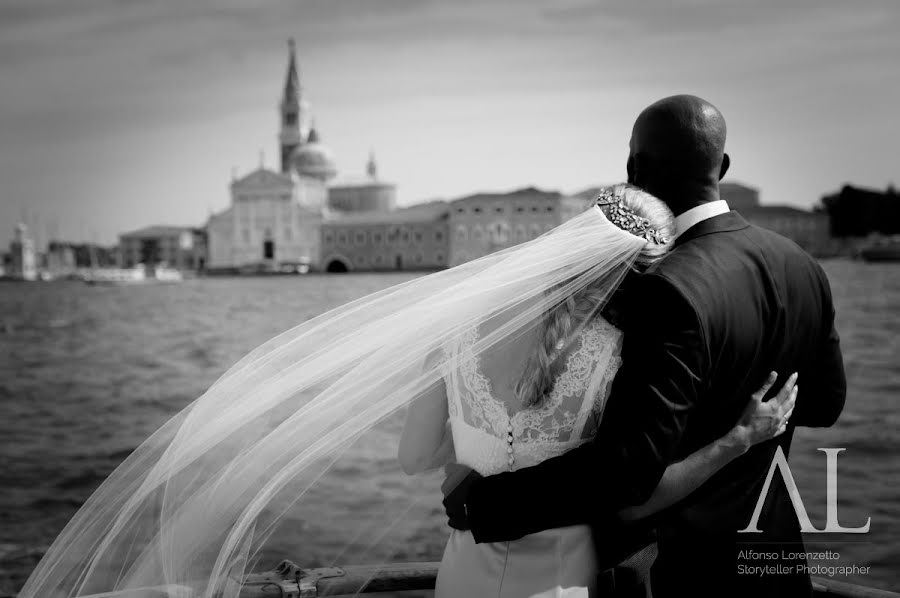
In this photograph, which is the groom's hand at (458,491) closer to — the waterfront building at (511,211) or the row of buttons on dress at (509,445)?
the row of buttons on dress at (509,445)

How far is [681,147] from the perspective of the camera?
1175 millimetres

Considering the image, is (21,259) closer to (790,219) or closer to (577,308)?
(790,219)

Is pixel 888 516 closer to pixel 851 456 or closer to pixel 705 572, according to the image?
pixel 851 456

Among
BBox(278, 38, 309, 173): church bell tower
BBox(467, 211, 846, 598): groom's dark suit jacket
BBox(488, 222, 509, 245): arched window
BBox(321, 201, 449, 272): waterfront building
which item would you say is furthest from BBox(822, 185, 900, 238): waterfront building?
BBox(467, 211, 846, 598): groom's dark suit jacket

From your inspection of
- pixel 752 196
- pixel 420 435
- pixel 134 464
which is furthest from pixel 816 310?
pixel 752 196

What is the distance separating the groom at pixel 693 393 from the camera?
3.38 ft

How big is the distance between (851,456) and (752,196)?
2115 inches

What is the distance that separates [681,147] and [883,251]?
63147 mm

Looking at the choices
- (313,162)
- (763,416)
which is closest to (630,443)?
(763,416)

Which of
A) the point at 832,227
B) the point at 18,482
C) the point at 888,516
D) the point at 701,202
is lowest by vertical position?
the point at 832,227

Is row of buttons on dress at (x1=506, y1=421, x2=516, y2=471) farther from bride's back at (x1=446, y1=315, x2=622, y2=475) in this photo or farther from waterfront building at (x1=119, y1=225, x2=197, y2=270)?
waterfront building at (x1=119, y1=225, x2=197, y2=270)

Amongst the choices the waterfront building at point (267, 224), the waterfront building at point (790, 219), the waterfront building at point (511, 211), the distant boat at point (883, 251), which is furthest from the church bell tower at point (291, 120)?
the distant boat at point (883, 251)

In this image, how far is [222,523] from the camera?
1.34 m

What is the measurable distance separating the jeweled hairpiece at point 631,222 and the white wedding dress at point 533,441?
12cm
